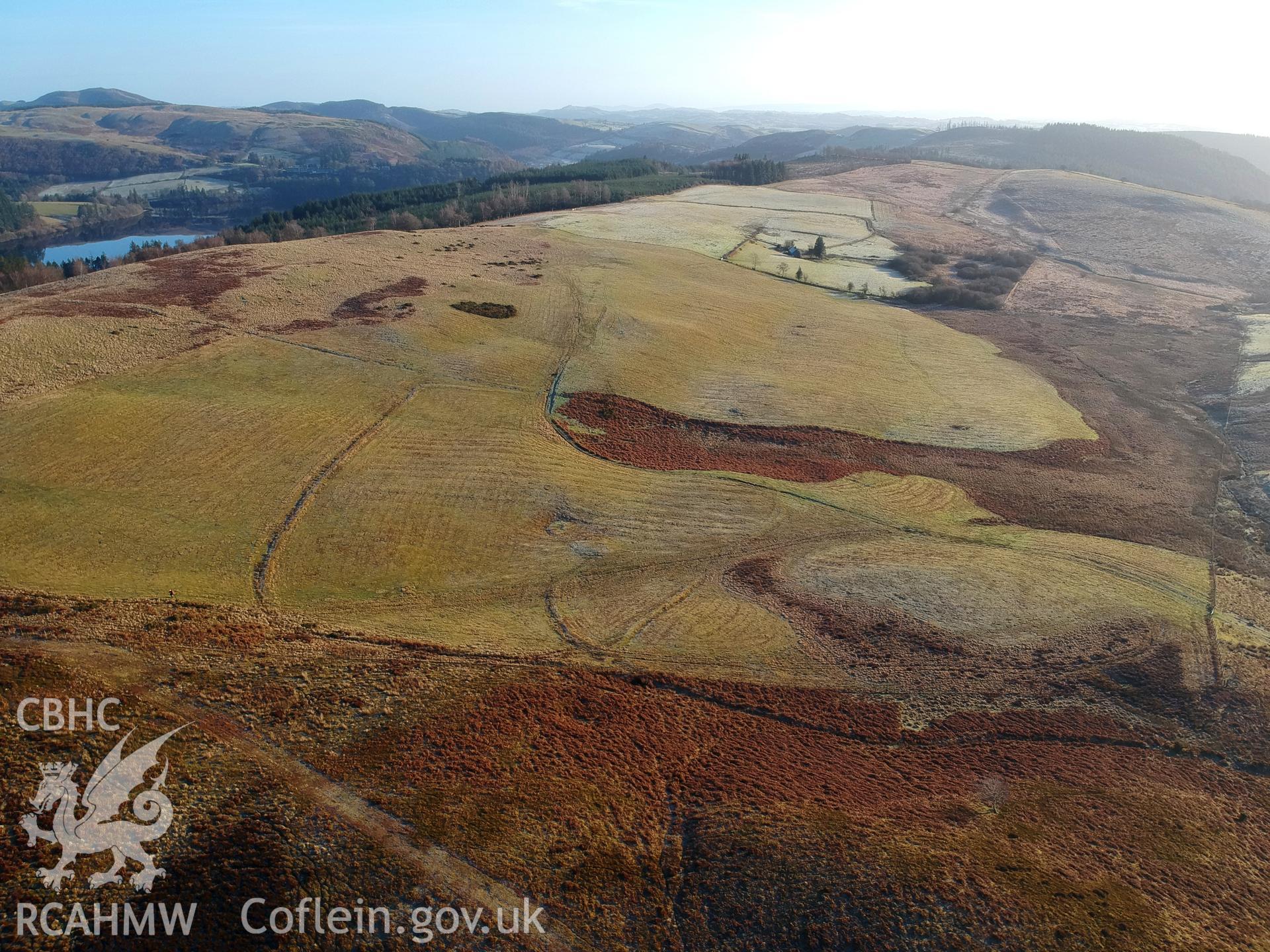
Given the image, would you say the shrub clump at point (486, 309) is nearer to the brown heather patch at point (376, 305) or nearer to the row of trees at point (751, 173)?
the brown heather patch at point (376, 305)

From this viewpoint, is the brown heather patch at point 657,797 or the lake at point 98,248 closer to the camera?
the brown heather patch at point 657,797

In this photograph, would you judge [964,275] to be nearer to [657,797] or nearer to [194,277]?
[194,277]

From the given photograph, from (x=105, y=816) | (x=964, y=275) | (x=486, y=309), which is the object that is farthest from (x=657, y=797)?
(x=964, y=275)

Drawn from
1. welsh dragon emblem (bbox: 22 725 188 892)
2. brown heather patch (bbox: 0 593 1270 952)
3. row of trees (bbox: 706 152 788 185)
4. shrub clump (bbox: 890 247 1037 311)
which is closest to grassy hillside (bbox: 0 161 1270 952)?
brown heather patch (bbox: 0 593 1270 952)

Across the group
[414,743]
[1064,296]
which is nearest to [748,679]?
[414,743]

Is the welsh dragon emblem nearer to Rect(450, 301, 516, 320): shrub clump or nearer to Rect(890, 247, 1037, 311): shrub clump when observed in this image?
Rect(450, 301, 516, 320): shrub clump

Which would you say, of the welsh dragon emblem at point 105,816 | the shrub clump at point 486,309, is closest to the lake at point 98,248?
the shrub clump at point 486,309
